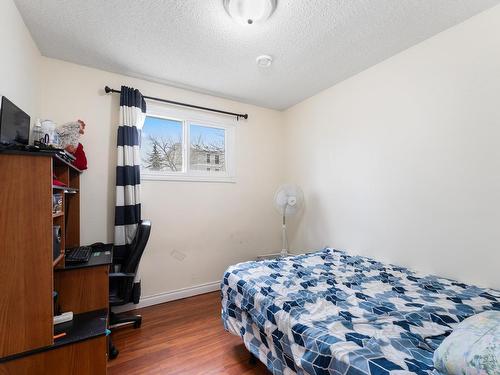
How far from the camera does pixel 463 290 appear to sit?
167 centimetres

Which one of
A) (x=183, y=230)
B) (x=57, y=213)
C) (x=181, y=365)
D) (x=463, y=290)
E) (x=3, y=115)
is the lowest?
(x=181, y=365)

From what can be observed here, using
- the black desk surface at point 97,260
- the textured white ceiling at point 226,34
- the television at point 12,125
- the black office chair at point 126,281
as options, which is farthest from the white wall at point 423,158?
the television at point 12,125

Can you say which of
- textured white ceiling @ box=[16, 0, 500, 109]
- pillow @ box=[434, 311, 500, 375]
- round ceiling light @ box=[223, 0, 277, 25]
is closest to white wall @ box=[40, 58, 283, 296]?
textured white ceiling @ box=[16, 0, 500, 109]

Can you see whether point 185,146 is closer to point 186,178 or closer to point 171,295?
point 186,178

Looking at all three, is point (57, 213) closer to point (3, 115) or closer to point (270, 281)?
point (3, 115)

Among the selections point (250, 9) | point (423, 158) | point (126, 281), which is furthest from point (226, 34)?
point (126, 281)

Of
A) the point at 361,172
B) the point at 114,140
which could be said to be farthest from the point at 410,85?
the point at 114,140

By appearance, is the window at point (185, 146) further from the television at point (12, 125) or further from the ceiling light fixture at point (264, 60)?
the television at point (12, 125)

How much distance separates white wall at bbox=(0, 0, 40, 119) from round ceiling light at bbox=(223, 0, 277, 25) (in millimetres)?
1416

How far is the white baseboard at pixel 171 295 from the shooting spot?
8.43 ft

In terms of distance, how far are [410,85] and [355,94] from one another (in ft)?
1.91

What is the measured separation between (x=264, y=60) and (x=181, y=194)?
177cm

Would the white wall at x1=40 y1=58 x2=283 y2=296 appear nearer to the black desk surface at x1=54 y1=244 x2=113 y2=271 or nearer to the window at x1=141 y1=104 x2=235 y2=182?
the window at x1=141 y1=104 x2=235 y2=182

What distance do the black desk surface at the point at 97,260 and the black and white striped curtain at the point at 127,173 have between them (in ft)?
0.53
